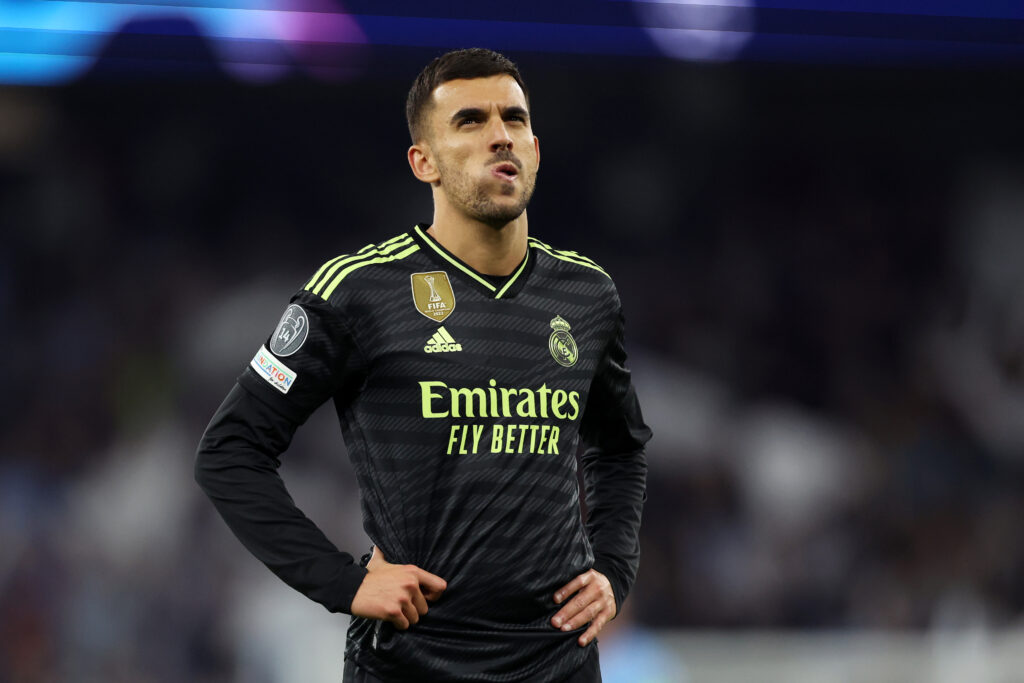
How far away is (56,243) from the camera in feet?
15.5

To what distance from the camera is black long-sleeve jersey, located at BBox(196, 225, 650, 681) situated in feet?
5.77

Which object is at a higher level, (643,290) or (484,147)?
(643,290)

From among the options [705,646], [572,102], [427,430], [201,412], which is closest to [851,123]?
[572,102]

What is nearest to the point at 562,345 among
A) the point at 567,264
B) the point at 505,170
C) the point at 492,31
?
the point at 567,264

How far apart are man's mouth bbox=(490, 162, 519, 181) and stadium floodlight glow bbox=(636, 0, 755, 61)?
9.87 ft

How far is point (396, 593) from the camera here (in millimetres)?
1692

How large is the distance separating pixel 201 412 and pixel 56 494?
27.0 inches

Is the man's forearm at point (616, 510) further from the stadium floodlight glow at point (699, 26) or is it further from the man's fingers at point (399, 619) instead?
the stadium floodlight glow at point (699, 26)

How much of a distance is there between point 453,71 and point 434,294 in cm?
41

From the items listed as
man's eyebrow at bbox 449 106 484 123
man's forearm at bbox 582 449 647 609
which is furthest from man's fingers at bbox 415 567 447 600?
man's eyebrow at bbox 449 106 484 123

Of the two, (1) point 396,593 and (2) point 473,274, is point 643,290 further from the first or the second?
(1) point 396,593

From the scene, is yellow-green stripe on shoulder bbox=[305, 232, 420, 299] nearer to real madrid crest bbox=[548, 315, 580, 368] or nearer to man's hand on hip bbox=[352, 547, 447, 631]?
real madrid crest bbox=[548, 315, 580, 368]

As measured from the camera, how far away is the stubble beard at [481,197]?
1887 mm

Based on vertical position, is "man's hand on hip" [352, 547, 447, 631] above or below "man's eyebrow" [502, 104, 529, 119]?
below
